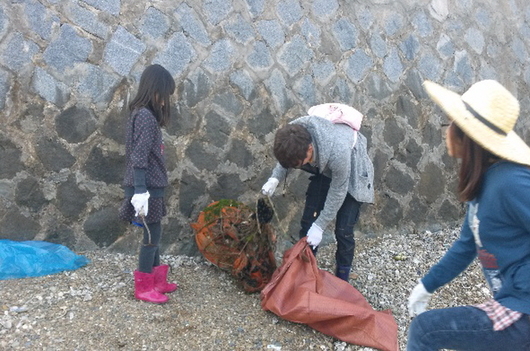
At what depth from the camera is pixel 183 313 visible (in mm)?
3109

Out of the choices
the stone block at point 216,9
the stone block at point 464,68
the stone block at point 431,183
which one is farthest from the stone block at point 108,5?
the stone block at point 464,68

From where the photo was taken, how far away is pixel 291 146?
2.88 metres

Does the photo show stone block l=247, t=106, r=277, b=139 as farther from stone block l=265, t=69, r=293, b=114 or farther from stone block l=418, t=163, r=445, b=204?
stone block l=418, t=163, r=445, b=204

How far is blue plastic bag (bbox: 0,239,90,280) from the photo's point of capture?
328cm

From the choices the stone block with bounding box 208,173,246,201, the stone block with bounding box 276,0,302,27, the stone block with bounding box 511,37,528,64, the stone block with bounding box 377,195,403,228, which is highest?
the stone block with bounding box 511,37,528,64

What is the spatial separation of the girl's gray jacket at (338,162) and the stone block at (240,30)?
3.87 feet

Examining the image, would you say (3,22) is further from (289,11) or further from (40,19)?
(289,11)

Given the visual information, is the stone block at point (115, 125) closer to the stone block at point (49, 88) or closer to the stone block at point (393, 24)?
the stone block at point (49, 88)

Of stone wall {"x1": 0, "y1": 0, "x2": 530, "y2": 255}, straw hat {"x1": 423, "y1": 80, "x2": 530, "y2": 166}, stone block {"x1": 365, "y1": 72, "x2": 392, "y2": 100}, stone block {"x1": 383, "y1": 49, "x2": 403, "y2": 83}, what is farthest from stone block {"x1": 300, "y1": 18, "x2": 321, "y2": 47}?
straw hat {"x1": 423, "y1": 80, "x2": 530, "y2": 166}

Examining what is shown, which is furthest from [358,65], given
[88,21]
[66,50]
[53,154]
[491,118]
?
[491,118]

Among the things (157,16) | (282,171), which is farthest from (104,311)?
(157,16)

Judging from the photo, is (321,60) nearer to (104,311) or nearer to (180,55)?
(180,55)

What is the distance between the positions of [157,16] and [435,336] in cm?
290

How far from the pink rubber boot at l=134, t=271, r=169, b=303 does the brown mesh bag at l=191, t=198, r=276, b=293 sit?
1.65 feet
